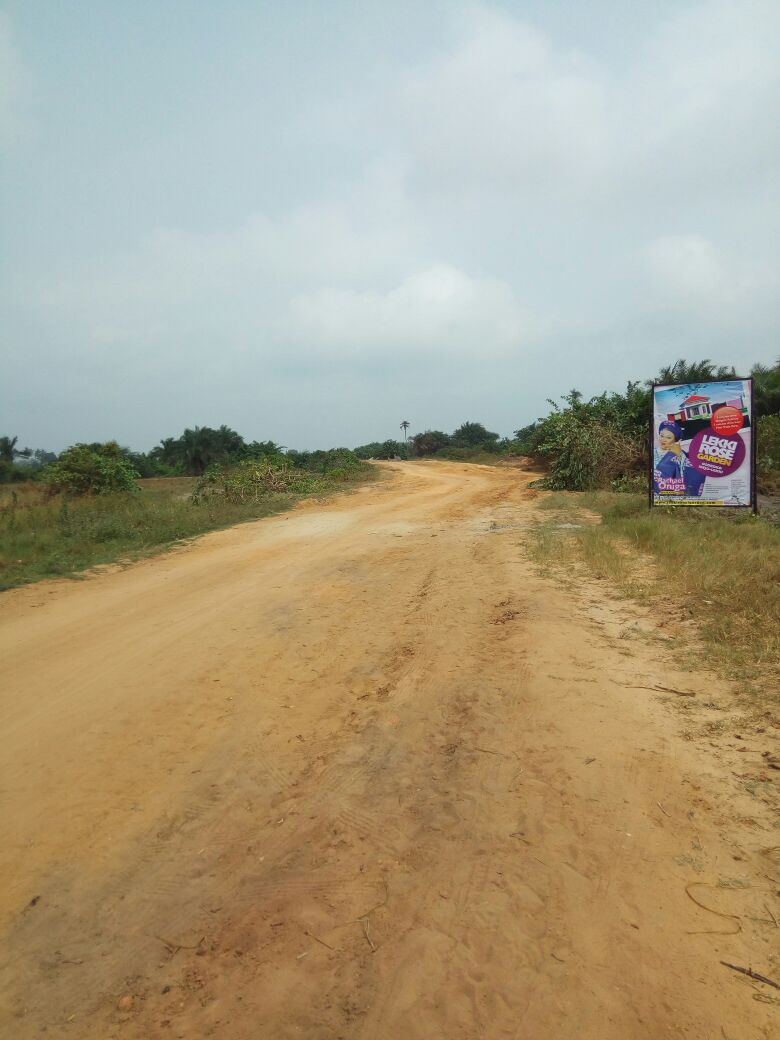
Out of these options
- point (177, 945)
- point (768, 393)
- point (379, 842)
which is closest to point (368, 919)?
point (379, 842)

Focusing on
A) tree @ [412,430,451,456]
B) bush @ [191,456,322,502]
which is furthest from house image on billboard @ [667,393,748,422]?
tree @ [412,430,451,456]

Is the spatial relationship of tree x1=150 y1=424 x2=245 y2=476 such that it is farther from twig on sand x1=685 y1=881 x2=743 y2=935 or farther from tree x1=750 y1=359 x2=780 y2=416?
twig on sand x1=685 y1=881 x2=743 y2=935

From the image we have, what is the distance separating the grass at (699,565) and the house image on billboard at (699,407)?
59.4 inches

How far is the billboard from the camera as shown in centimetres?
982

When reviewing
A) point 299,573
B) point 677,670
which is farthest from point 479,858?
point 299,573

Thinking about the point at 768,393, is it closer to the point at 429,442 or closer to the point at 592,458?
the point at 592,458

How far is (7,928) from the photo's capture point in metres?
2.79

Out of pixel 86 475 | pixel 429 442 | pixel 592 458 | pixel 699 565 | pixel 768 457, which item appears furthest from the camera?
pixel 429 442

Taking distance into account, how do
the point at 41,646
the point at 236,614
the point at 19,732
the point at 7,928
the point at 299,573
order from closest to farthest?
the point at 7,928 < the point at 19,732 < the point at 41,646 < the point at 236,614 < the point at 299,573

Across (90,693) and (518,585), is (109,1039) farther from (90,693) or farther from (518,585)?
(518,585)

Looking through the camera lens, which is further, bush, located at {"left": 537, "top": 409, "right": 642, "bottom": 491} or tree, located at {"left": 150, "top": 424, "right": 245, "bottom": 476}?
tree, located at {"left": 150, "top": 424, "right": 245, "bottom": 476}

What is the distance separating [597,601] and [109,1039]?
16.4ft

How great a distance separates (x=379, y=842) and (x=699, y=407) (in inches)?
359

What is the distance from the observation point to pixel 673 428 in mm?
10328
